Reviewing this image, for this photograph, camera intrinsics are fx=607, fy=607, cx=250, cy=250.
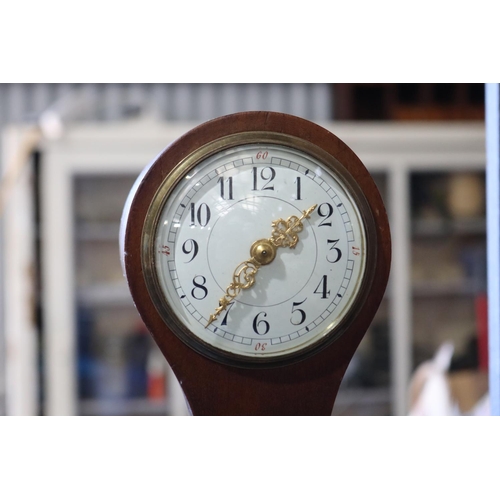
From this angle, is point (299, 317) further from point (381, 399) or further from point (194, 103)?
point (194, 103)

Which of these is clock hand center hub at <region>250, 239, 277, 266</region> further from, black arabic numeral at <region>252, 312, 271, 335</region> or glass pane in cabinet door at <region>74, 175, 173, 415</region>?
glass pane in cabinet door at <region>74, 175, 173, 415</region>

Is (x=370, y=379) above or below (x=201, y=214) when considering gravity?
below

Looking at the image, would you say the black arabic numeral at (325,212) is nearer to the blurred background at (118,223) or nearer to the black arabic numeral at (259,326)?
the black arabic numeral at (259,326)

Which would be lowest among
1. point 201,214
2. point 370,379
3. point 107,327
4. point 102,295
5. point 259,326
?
point 370,379


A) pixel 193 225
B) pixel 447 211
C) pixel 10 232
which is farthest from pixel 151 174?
pixel 447 211

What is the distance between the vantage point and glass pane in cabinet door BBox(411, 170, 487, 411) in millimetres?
3127

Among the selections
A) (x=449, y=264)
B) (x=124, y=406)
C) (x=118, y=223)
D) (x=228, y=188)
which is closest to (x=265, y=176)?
(x=228, y=188)

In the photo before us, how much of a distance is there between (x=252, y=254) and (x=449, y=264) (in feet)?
9.17

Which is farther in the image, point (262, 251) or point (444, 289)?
point (444, 289)

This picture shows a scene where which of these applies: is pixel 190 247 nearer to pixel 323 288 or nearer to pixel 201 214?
pixel 201 214

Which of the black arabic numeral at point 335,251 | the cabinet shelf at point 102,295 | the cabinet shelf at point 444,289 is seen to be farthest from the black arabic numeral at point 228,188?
the cabinet shelf at point 444,289

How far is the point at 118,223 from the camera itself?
311cm

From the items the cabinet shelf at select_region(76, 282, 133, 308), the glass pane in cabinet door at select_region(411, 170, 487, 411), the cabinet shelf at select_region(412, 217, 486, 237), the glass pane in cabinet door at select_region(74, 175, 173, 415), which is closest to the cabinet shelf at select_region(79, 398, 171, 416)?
the glass pane in cabinet door at select_region(74, 175, 173, 415)

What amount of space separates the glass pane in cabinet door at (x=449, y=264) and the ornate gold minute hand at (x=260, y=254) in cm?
259
